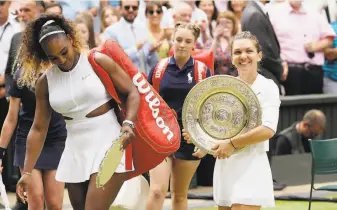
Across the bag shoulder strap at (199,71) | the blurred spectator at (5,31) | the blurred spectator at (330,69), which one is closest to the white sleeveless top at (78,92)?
the bag shoulder strap at (199,71)

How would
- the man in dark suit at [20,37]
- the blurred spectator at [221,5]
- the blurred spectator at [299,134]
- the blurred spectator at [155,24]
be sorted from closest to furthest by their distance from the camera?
the man in dark suit at [20,37]
the blurred spectator at [155,24]
the blurred spectator at [299,134]
the blurred spectator at [221,5]

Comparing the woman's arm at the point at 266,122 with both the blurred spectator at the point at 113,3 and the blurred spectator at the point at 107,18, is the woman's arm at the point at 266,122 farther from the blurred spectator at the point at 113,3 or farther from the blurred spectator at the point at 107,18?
the blurred spectator at the point at 113,3

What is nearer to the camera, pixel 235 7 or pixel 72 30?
pixel 72 30

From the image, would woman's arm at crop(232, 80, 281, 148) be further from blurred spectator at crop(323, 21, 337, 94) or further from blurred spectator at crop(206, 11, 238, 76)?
blurred spectator at crop(323, 21, 337, 94)

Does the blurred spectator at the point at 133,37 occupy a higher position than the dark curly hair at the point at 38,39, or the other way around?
the dark curly hair at the point at 38,39

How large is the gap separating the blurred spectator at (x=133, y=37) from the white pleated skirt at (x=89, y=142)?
5.50 meters

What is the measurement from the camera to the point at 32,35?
22.1ft

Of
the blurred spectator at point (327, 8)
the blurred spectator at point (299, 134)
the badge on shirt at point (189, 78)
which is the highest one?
the blurred spectator at point (327, 8)

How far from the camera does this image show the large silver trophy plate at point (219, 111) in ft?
22.9

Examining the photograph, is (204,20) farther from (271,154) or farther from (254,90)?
(254,90)

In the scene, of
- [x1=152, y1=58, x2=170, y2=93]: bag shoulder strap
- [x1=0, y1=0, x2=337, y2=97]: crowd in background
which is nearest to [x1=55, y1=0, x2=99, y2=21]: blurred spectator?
[x1=0, y1=0, x2=337, y2=97]: crowd in background

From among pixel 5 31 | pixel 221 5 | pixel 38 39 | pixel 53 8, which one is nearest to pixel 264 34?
pixel 221 5

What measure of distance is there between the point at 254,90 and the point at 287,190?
528cm

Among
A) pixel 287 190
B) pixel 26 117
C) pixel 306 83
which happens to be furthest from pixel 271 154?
pixel 26 117
